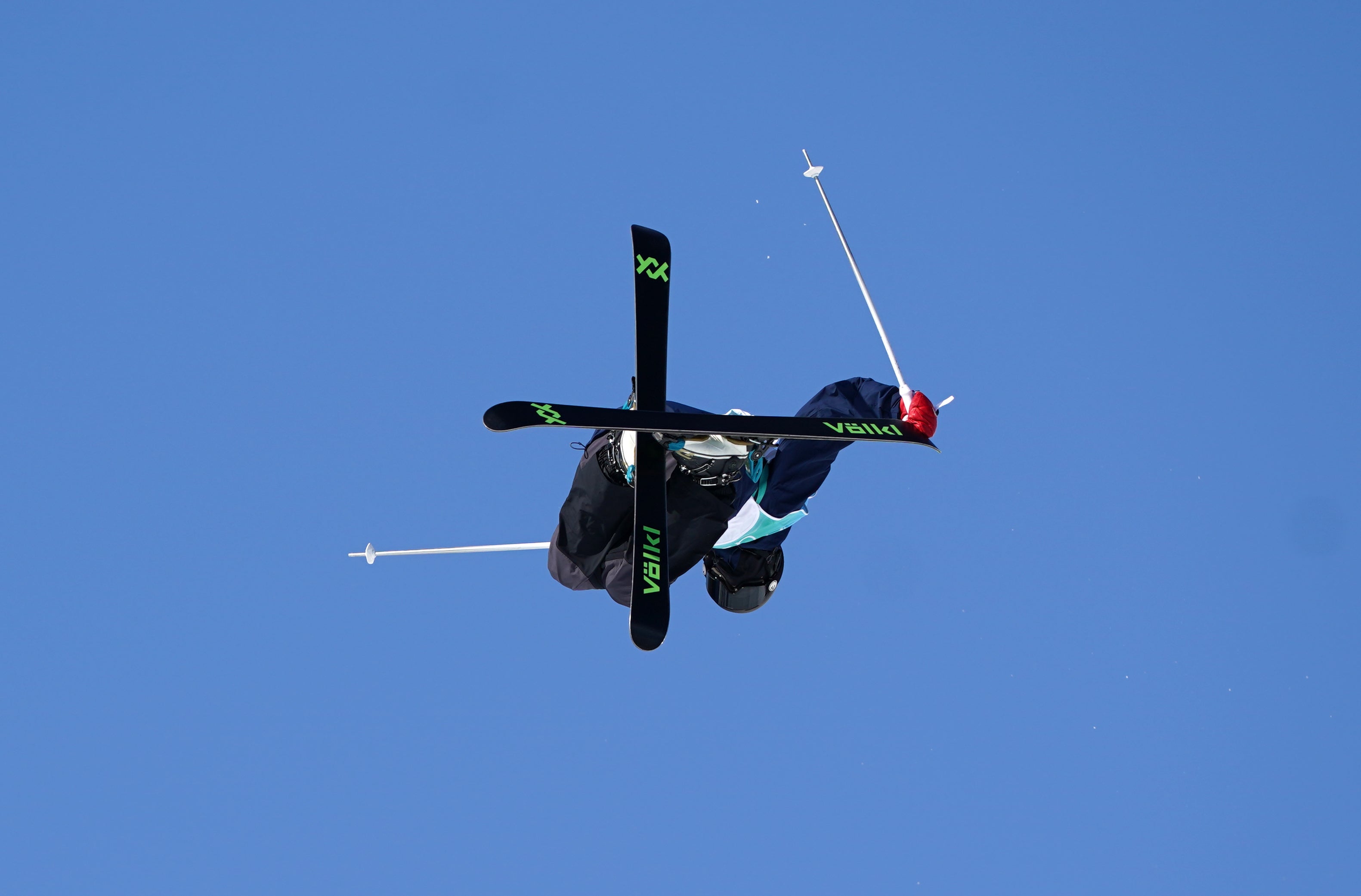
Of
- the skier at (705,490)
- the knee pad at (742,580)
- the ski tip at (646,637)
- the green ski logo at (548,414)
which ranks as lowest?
the ski tip at (646,637)

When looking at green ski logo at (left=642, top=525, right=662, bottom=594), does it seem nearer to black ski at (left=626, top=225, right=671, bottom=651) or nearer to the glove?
black ski at (left=626, top=225, right=671, bottom=651)

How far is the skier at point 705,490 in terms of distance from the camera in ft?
30.0

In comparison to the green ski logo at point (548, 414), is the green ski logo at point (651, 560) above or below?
below

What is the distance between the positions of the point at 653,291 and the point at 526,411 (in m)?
2.00

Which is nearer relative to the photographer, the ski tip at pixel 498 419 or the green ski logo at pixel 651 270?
the ski tip at pixel 498 419

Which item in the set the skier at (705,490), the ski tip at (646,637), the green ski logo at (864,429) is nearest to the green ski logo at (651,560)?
the ski tip at (646,637)

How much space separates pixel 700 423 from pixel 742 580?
9.29 ft

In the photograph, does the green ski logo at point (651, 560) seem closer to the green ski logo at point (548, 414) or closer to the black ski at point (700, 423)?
the black ski at point (700, 423)

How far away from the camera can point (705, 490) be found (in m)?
9.41

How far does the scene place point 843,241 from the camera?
35.2 ft

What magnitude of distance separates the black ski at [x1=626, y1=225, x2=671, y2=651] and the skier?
0.23m

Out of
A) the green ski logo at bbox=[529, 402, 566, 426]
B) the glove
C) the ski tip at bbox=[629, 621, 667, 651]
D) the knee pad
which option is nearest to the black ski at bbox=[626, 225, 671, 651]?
the ski tip at bbox=[629, 621, 667, 651]

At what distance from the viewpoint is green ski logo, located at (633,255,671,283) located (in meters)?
9.23

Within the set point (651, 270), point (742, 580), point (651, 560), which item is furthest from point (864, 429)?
point (742, 580)
